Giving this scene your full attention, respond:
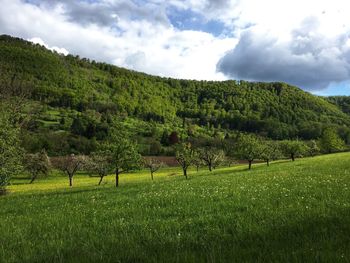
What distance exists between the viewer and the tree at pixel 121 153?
4447 cm

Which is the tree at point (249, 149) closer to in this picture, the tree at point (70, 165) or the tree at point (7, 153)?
the tree at point (70, 165)

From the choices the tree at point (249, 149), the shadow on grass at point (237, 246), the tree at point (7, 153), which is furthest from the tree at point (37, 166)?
the shadow on grass at point (237, 246)

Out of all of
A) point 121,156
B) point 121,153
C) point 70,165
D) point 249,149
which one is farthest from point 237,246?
point 70,165

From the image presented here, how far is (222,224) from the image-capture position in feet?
32.1

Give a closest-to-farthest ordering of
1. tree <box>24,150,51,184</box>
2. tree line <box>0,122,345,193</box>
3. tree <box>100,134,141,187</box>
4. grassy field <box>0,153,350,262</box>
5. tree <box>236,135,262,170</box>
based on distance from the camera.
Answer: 1. grassy field <box>0,153,350,262</box>
2. tree line <box>0,122,345,193</box>
3. tree <box>100,134,141,187</box>
4. tree <box>236,135,262,170</box>
5. tree <box>24,150,51,184</box>

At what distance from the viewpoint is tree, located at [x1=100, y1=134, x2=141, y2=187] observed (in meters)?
44.5

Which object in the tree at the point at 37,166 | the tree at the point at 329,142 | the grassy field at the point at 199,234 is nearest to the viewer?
the grassy field at the point at 199,234

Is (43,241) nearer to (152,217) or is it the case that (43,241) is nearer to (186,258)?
(152,217)

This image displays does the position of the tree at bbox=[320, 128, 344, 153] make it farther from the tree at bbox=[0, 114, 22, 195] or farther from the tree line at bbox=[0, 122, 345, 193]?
the tree at bbox=[0, 114, 22, 195]

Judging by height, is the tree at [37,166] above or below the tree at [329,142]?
below

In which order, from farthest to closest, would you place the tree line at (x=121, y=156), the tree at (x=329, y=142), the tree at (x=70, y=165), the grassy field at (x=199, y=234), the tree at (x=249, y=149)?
the tree at (x=329, y=142) < the tree at (x=70, y=165) < the tree at (x=249, y=149) < the tree line at (x=121, y=156) < the grassy field at (x=199, y=234)

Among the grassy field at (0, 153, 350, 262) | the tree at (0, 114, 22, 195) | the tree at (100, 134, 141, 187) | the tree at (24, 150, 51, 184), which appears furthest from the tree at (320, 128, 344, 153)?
the grassy field at (0, 153, 350, 262)

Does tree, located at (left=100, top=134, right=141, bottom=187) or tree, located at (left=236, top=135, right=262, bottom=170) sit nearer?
tree, located at (left=100, top=134, right=141, bottom=187)

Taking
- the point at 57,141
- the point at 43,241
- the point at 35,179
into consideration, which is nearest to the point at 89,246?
the point at 43,241
